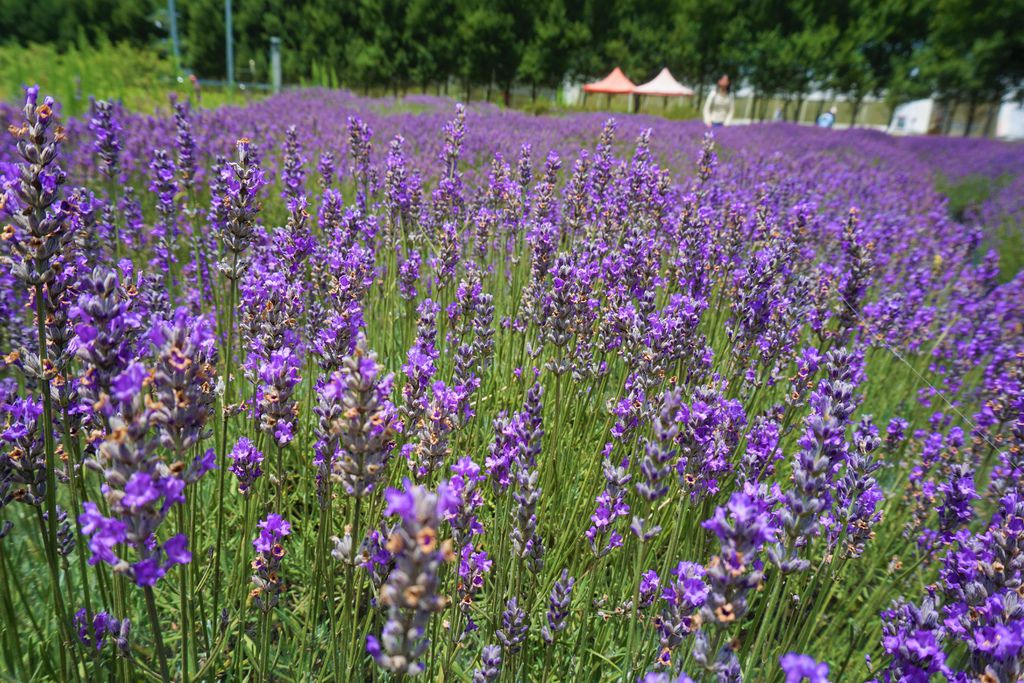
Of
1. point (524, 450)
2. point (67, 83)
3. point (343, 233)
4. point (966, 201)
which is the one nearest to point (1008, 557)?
point (524, 450)

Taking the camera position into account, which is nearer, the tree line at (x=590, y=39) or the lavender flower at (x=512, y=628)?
the lavender flower at (x=512, y=628)

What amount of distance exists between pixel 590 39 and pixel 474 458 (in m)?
30.0

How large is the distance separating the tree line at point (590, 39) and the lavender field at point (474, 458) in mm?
24548

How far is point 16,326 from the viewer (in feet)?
9.41

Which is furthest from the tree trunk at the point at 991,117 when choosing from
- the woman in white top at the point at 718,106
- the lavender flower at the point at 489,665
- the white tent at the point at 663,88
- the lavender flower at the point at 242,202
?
the lavender flower at the point at 489,665

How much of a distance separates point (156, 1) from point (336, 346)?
38350 mm

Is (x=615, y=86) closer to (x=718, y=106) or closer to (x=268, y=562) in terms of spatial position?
(x=718, y=106)

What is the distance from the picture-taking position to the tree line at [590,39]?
26000 millimetres

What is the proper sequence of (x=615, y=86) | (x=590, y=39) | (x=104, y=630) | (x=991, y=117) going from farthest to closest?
1. (x=991, y=117)
2. (x=590, y=39)
3. (x=615, y=86)
4. (x=104, y=630)

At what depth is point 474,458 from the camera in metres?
2.61

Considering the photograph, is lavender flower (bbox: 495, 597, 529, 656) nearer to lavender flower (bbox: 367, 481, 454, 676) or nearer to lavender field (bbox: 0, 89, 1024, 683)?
lavender field (bbox: 0, 89, 1024, 683)

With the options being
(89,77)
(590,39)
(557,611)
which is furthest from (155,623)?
(590,39)

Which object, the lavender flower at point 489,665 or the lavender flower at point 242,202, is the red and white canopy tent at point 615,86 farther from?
the lavender flower at point 489,665

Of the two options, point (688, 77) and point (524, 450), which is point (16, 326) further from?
point (688, 77)
